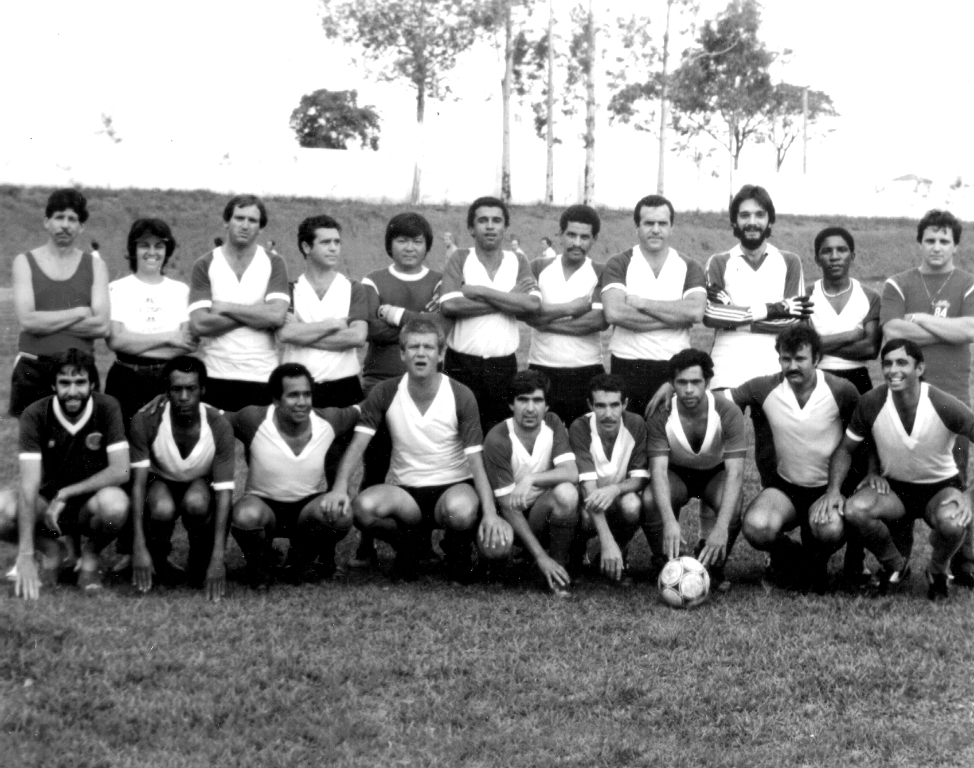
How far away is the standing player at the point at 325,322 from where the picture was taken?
6.12m

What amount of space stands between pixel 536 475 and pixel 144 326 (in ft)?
7.09

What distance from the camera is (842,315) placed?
6207mm

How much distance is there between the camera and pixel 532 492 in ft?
19.6

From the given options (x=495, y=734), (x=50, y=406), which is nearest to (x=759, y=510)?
(x=495, y=734)

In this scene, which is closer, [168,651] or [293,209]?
[168,651]

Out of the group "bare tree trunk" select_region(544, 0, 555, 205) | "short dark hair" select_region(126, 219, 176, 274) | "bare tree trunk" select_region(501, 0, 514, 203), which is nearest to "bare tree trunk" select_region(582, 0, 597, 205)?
"bare tree trunk" select_region(544, 0, 555, 205)

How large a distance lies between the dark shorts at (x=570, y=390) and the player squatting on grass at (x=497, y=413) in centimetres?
4

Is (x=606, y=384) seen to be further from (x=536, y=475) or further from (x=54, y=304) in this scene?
(x=54, y=304)

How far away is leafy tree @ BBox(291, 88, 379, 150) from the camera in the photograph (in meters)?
45.6

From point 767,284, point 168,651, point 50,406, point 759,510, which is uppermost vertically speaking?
point 767,284

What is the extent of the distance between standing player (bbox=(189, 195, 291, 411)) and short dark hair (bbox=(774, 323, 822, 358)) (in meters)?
2.53

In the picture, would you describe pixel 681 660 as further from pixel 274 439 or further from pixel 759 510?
pixel 274 439

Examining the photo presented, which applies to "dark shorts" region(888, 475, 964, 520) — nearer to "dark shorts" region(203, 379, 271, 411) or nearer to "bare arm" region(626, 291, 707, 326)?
"bare arm" region(626, 291, 707, 326)

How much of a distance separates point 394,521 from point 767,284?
2341 millimetres
